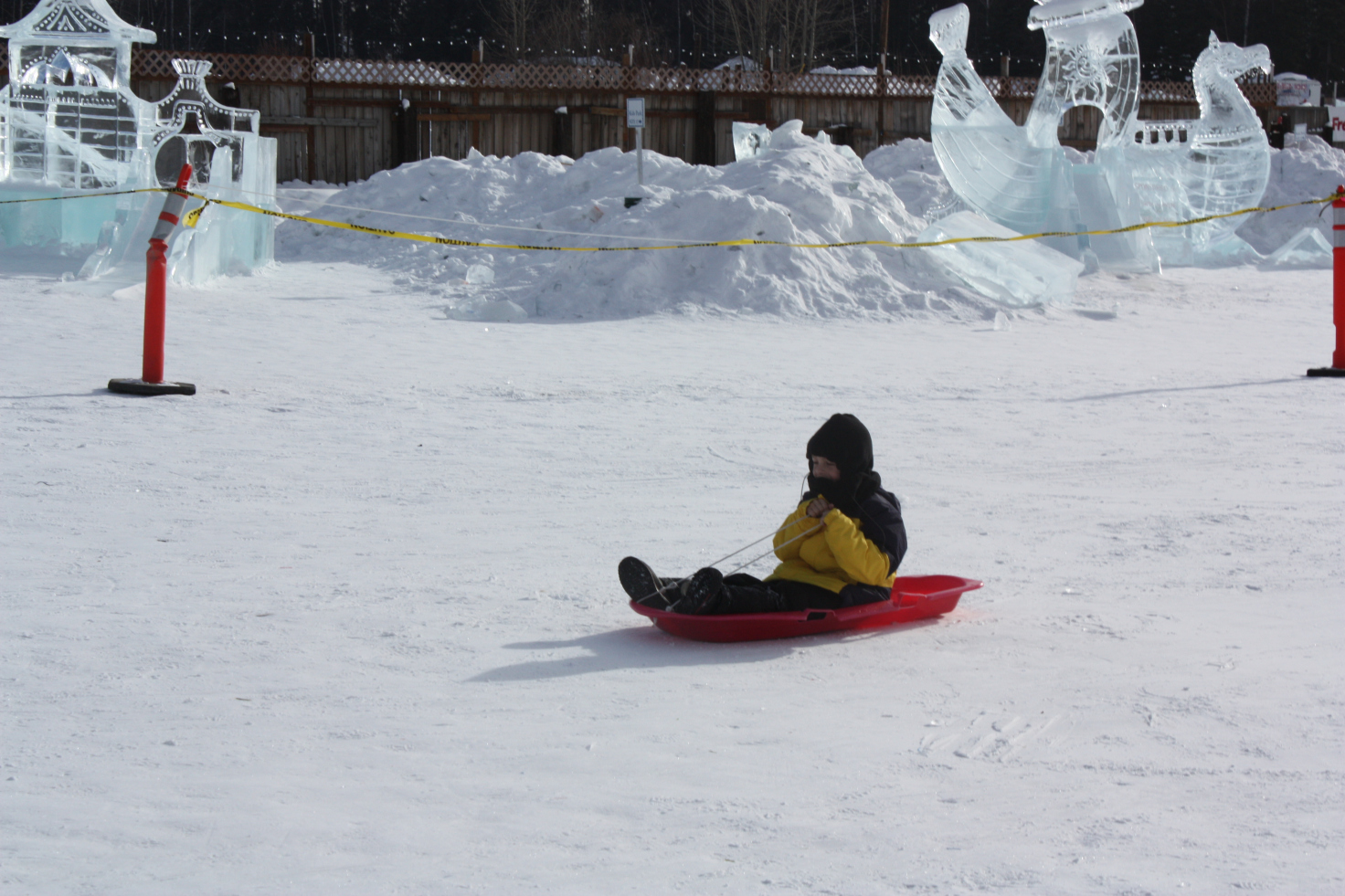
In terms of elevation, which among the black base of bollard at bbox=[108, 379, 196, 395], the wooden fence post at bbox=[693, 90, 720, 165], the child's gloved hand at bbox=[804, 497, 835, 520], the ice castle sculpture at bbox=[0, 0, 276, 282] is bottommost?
the child's gloved hand at bbox=[804, 497, 835, 520]

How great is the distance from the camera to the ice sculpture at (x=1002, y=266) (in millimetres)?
12844

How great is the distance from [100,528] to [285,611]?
1241mm

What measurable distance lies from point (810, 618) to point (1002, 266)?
1015cm

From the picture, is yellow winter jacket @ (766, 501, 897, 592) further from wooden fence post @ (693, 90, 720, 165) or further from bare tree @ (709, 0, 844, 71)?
bare tree @ (709, 0, 844, 71)

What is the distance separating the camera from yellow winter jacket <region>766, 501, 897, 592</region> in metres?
3.59

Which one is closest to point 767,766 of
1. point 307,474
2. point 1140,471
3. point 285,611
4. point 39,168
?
point 285,611

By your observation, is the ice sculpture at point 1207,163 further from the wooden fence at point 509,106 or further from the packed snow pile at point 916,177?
the wooden fence at point 509,106

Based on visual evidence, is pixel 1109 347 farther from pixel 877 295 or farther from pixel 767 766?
pixel 767 766

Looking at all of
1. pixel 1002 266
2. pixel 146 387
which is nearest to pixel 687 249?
pixel 1002 266

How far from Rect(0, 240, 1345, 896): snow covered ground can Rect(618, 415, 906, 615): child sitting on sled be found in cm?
13

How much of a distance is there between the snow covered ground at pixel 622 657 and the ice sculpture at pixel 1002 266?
513 centimetres

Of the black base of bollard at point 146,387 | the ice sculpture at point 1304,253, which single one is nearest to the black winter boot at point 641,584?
the black base of bollard at point 146,387

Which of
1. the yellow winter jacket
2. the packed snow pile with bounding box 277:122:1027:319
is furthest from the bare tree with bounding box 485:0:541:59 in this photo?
the yellow winter jacket

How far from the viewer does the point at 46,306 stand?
10.7 metres
